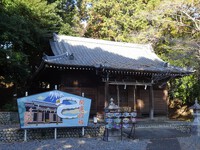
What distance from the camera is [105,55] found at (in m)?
14.5

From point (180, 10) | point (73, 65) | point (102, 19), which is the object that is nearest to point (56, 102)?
point (73, 65)

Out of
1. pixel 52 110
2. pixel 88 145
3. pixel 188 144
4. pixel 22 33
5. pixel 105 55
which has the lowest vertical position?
pixel 188 144

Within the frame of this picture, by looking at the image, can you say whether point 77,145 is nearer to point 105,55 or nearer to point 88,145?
point 88,145

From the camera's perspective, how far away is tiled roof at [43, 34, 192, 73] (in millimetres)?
11709

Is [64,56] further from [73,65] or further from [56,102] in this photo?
[56,102]

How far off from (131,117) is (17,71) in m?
8.22

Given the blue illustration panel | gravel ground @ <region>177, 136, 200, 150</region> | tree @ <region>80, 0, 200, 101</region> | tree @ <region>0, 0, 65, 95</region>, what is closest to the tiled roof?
tree @ <region>0, 0, 65, 95</region>

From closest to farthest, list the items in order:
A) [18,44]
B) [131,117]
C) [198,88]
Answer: [131,117], [18,44], [198,88]

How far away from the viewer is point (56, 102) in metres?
8.47

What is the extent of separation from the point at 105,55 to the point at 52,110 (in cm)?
706

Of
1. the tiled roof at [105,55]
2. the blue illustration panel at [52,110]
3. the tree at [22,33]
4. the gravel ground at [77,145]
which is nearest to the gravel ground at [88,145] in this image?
the gravel ground at [77,145]

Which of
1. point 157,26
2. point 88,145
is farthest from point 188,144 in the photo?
point 157,26

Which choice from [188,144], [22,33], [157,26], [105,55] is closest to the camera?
[188,144]

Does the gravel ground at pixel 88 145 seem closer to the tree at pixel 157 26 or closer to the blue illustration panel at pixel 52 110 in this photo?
the blue illustration panel at pixel 52 110
